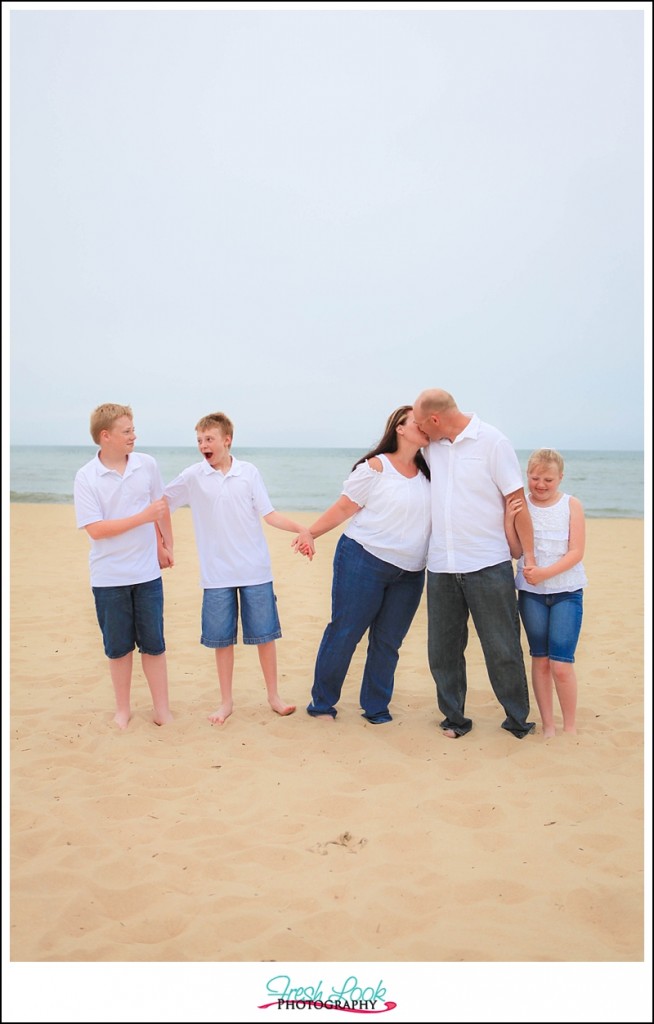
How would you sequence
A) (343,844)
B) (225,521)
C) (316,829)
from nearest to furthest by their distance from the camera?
(343,844) → (316,829) → (225,521)

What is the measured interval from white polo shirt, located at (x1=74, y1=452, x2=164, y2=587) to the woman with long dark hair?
0.89m

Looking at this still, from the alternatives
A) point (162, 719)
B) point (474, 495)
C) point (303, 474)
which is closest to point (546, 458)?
point (474, 495)

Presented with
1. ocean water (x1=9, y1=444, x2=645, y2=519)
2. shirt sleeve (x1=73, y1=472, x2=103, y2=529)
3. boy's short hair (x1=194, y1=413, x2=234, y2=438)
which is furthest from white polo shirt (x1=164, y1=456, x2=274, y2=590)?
ocean water (x1=9, y1=444, x2=645, y2=519)

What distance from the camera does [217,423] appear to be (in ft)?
14.6

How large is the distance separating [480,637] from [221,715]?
1.53 meters

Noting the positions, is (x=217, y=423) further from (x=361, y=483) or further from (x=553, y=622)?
(x=553, y=622)

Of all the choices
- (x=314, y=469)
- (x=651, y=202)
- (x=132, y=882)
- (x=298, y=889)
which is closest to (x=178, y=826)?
(x=132, y=882)

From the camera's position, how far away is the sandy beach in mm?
2729

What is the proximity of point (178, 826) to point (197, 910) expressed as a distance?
58 cm

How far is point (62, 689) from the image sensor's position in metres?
5.16

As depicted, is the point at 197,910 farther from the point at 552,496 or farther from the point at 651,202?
the point at 651,202

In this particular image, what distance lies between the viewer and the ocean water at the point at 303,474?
2273 cm

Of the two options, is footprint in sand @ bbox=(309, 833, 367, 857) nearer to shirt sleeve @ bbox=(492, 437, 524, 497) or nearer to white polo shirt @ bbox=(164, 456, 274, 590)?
white polo shirt @ bbox=(164, 456, 274, 590)

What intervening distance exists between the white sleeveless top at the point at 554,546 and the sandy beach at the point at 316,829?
82cm
